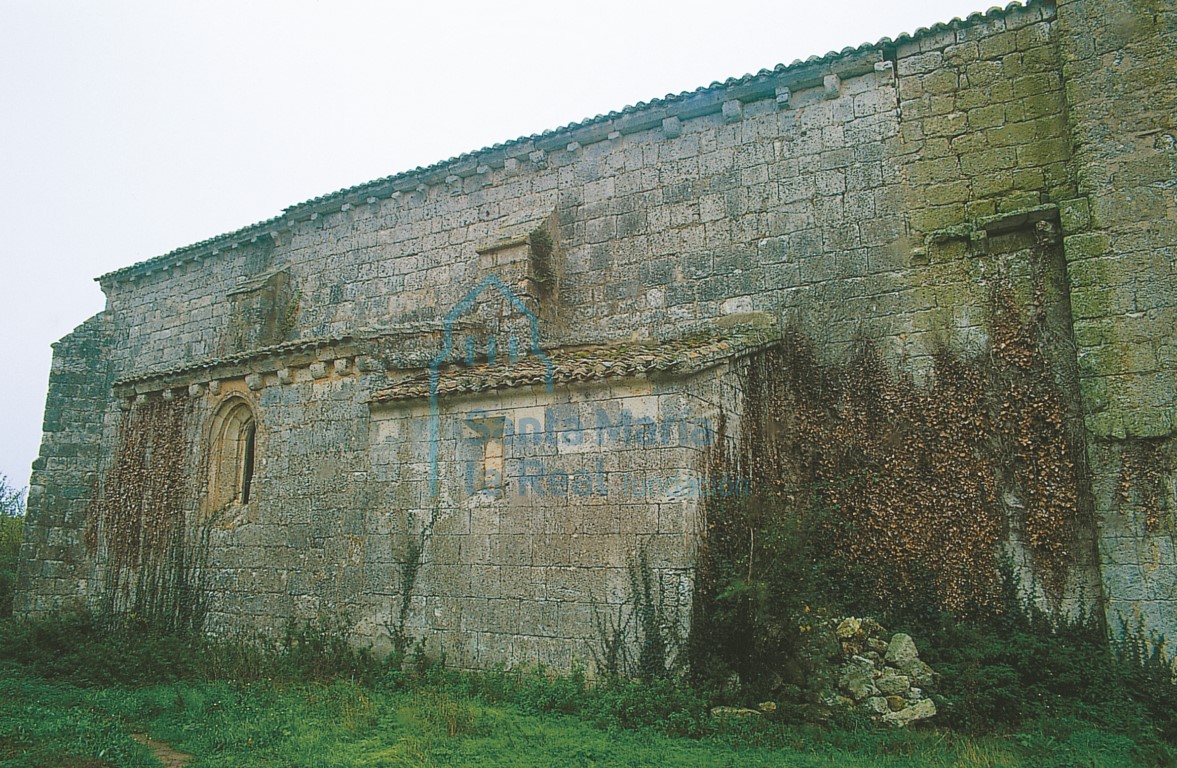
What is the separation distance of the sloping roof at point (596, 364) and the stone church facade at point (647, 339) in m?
0.05

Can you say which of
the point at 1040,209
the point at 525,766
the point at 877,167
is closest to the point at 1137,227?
the point at 1040,209

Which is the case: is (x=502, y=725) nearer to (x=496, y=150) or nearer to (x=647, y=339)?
(x=647, y=339)

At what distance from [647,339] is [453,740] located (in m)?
5.46

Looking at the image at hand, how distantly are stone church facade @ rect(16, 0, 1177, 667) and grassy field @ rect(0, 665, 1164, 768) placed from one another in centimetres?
123

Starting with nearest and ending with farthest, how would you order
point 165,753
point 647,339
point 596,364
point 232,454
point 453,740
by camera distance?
1. point 453,740
2. point 165,753
3. point 596,364
4. point 647,339
5. point 232,454

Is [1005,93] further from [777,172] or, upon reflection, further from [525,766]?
[525,766]

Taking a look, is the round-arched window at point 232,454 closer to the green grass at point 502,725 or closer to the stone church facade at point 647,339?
the stone church facade at point 647,339

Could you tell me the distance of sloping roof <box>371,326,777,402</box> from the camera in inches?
311

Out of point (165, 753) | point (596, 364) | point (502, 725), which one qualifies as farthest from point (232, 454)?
point (502, 725)

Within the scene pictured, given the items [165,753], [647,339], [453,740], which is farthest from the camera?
[647,339]

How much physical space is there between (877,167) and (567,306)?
420 centimetres

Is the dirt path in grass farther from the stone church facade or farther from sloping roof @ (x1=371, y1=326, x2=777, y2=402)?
sloping roof @ (x1=371, y1=326, x2=777, y2=402)

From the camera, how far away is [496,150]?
39.1ft

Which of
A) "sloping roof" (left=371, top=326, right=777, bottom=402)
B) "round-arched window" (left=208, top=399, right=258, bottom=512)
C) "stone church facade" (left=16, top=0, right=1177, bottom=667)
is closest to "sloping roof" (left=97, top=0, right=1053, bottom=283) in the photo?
"stone church facade" (left=16, top=0, right=1177, bottom=667)
